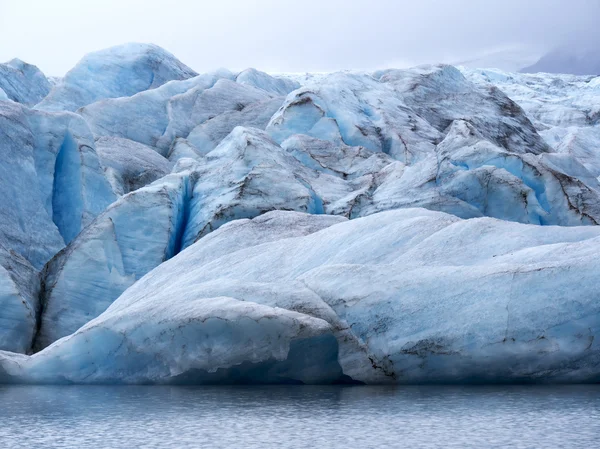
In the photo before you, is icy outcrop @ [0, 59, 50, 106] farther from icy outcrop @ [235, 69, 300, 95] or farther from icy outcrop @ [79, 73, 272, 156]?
icy outcrop @ [235, 69, 300, 95]

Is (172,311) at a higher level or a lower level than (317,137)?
lower

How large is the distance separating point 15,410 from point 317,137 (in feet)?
35.8

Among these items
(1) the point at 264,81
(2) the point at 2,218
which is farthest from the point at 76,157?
(1) the point at 264,81

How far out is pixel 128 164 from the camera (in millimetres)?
16312

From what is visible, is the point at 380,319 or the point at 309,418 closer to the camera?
the point at 309,418

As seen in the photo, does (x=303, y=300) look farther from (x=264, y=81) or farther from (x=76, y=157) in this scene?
(x=264, y=81)

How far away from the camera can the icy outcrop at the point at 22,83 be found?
23.2 meters

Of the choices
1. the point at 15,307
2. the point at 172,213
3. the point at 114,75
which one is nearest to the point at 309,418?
the point at 15,307

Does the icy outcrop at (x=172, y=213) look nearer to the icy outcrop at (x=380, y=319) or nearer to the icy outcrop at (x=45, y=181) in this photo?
→ the icy outcrop at (x=45, y=181)

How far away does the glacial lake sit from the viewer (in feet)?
15.0

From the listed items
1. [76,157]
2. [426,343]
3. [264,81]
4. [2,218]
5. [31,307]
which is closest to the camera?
[426,343]

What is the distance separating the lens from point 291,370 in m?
7.32

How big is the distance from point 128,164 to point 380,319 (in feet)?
34.1

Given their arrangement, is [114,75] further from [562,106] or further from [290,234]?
[562,106]
